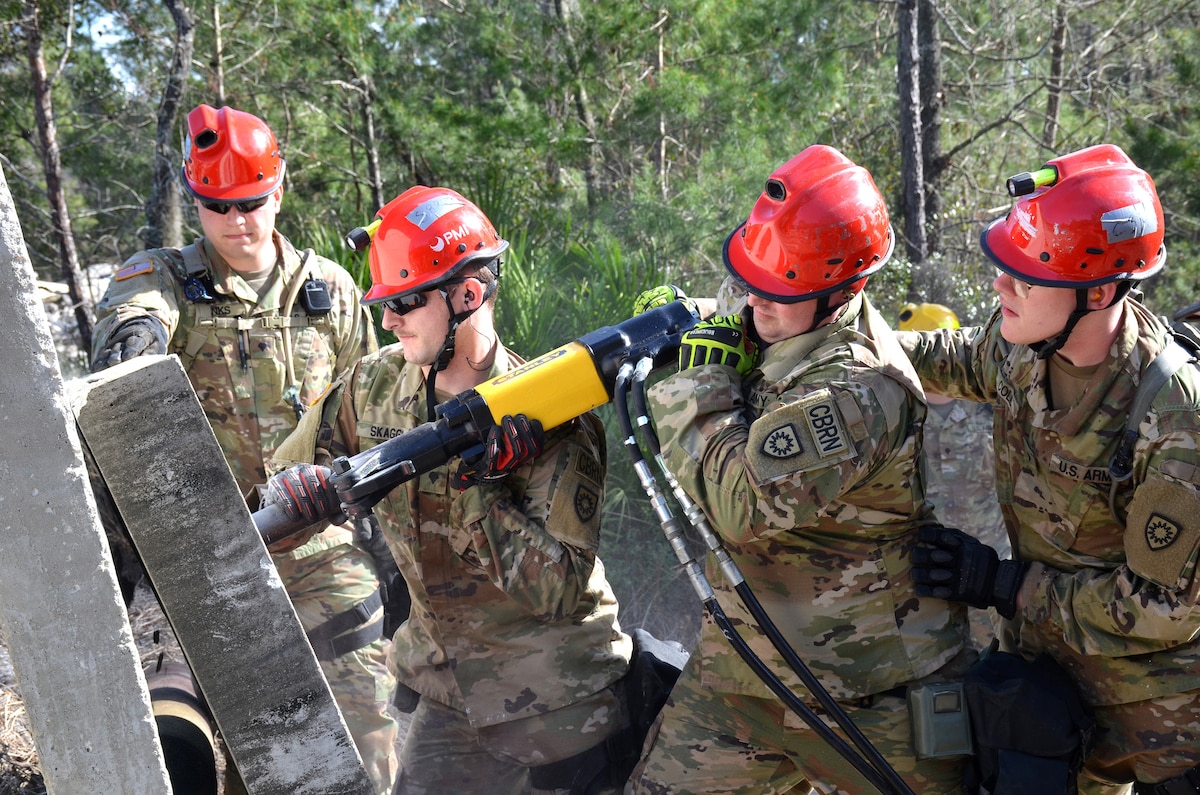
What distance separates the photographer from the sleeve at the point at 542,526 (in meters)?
2.95

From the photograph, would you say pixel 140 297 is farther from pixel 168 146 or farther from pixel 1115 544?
pixel 168 146

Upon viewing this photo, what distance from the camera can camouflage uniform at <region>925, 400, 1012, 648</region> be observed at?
5258 mm

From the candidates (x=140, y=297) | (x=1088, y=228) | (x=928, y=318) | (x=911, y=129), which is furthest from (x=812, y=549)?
(x=911, y=129)

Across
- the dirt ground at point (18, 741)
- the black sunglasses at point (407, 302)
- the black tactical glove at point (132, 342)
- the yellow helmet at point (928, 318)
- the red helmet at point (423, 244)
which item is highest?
the red helmet at point (423, 244)

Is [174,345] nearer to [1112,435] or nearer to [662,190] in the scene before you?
[1112,435]

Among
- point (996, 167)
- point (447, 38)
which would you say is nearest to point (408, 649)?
point (447, 38)

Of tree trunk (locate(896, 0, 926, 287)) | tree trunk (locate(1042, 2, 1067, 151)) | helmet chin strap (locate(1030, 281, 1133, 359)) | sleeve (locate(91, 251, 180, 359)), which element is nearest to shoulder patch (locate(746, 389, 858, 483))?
helmet chin strap (locate(1030, 281, 1133, 359))

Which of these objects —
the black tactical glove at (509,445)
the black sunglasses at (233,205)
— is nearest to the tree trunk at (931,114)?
the black sunglasses at (233,205)

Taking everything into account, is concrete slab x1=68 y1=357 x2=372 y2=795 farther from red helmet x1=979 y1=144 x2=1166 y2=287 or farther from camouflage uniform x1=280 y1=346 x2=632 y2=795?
red helmet x1=979 y1=144 x2=1166 y2=287

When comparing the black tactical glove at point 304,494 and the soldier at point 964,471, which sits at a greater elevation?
the black tactical glove at point 304,494

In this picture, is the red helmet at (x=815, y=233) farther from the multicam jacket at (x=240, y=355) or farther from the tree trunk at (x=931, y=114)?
the tree trunk at (x=931, y=114)

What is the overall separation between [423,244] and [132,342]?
1459mm

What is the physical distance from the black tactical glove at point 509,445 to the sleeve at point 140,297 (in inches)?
73.8

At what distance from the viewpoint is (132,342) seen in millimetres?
3824
